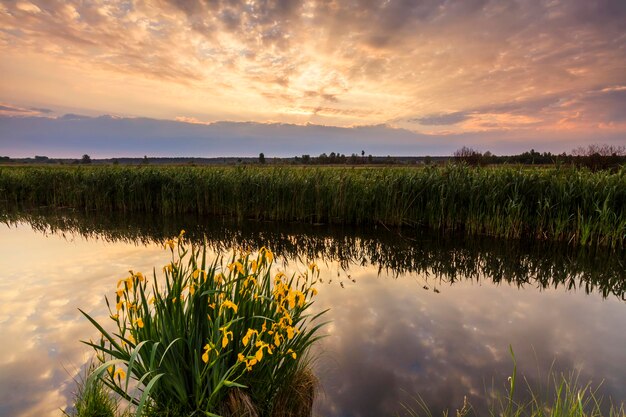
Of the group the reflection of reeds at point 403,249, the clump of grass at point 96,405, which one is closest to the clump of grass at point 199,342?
the clump of grass at point 96,405

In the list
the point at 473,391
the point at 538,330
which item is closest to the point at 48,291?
the point at 473,391

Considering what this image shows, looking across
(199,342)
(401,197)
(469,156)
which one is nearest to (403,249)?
(401,197)

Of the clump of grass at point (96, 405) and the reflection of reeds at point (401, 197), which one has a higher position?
the reflection of reeds at point (401, 197)

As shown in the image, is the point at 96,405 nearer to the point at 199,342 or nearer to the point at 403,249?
the point at 199,342

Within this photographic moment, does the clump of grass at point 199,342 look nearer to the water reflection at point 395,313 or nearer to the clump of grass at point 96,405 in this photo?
the clump of grass at point 96,405

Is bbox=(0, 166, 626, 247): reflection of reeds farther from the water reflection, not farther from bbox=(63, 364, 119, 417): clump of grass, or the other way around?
bbox=(63, 364, 119, 417): clump of grass

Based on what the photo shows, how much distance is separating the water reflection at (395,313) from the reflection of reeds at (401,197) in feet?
3.90

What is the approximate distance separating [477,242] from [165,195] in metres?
13.6

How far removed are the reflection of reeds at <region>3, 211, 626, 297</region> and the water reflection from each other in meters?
0.06

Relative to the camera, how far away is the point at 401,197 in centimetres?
1283

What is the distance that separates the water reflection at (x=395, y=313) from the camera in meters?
4.24

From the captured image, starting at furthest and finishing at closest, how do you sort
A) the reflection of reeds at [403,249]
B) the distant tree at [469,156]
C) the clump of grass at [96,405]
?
the distant tree at [469,156] → the reflection of reeds at [403,249] → the clump of grass at [96,405]

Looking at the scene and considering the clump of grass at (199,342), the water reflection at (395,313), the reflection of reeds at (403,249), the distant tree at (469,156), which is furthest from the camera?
the distant tree at (469,156)

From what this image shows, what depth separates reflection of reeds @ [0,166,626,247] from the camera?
34.8 feet
